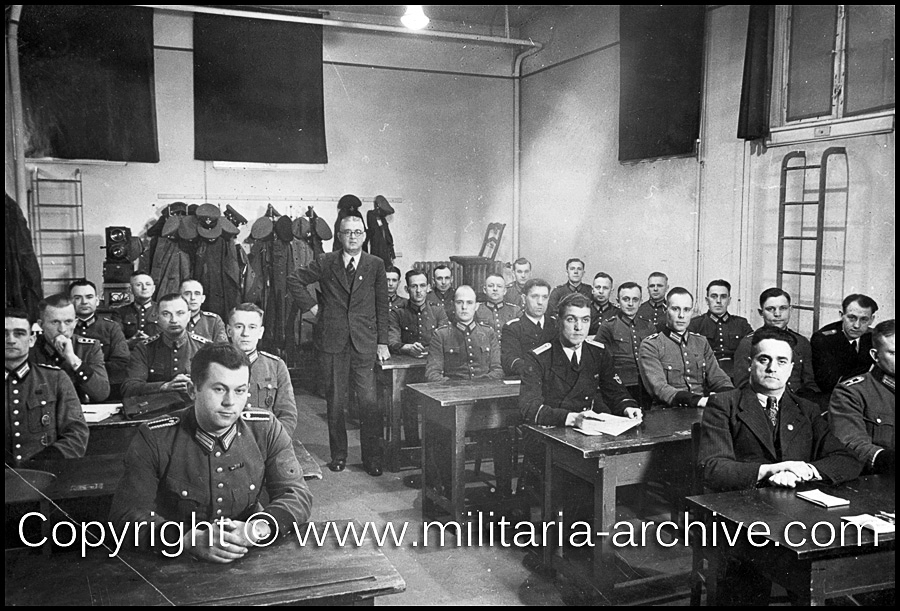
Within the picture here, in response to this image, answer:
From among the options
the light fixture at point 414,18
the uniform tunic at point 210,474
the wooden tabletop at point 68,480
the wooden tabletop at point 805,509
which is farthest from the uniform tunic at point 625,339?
the wooden tabletop at point 68,480

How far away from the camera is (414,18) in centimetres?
364

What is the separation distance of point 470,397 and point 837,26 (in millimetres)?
2734

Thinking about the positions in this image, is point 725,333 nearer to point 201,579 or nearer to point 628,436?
point 628,436

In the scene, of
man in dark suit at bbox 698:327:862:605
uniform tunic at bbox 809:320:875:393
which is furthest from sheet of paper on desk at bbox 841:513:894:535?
uniform tunic at bbox 809:320:875:393

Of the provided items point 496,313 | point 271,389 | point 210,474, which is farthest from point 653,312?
point 210,474

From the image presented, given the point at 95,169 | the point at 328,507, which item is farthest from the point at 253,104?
the point at 328,507

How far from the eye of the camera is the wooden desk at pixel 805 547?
1786 millimetres

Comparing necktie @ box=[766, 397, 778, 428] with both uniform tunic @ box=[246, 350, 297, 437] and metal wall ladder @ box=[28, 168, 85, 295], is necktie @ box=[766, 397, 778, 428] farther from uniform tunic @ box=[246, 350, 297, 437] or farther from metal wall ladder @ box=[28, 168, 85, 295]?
metal wall ladder @ box=[28, 168, 85, 295]

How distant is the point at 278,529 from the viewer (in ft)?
6.01

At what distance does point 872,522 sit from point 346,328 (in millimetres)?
2806

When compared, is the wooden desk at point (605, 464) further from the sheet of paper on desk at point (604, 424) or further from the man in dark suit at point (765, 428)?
the man in dark suit at point (765, 428)

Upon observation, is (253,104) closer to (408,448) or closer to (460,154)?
(460,154)

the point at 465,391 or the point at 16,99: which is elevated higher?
the point at 16,99

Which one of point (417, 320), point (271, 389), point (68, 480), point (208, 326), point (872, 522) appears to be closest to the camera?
point (872, 522)
